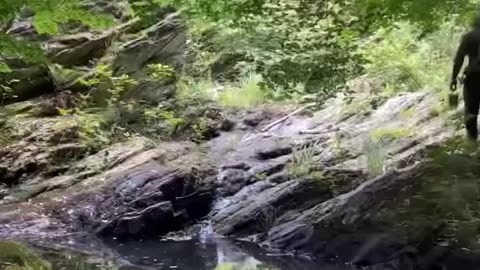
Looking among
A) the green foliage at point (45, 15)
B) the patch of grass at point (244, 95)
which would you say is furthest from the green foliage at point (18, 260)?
the patch of grass at point (244, 95)

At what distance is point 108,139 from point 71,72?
4.18ft

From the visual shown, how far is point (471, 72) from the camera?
17.5 ft

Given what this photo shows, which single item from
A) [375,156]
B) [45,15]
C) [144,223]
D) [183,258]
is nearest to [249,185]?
[144,223]

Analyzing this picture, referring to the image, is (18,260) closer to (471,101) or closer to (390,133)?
(471,101)

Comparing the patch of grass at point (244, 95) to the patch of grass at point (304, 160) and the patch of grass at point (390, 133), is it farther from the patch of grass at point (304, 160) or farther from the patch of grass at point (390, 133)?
the patch of grass at point (390, 133)

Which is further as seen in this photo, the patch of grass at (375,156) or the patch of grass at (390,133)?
the patch of grass at (390,133)

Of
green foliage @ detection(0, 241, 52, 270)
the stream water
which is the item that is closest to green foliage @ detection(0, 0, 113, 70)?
green foliage @ detection(0, 241, 52, 270)

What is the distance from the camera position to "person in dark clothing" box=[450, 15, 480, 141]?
525cm

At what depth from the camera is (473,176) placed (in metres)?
5.45

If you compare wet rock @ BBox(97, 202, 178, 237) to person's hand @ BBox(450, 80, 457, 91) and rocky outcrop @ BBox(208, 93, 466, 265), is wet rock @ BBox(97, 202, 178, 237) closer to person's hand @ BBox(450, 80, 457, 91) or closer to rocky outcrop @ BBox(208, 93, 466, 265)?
rocky outcrop @ BBox(208, 93, 466, 265)

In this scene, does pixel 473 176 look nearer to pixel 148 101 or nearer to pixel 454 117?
pixel 454 117

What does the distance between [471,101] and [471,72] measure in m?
0.27

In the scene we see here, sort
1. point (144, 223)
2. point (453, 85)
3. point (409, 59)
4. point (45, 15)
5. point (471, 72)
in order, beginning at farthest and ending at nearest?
point (409, 59)
point (144, 223)
point (453, 85)
point (471, 72)
point (45, 15)

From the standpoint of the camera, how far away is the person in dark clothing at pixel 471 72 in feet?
17.2
